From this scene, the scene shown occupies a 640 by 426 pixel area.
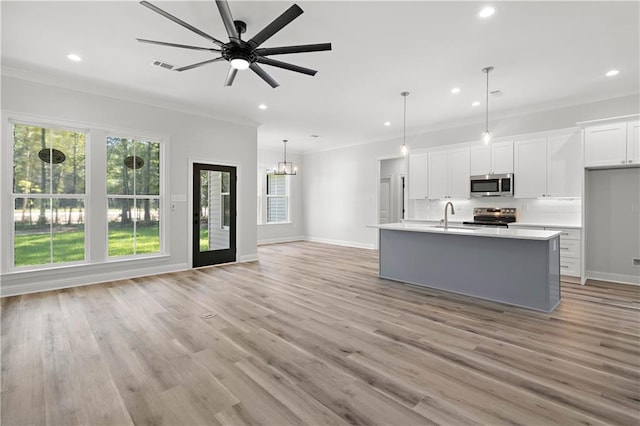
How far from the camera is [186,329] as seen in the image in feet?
10.1

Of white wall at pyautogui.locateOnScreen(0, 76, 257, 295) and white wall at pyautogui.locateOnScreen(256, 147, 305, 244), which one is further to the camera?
white wall at pyautogui.locateOnScreen(256, 147, 305, 244)

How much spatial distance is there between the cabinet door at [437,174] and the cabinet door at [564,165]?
186 cm

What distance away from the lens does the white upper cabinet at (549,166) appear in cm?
523

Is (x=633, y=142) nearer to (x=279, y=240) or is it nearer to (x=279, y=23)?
(x=279, y=23)

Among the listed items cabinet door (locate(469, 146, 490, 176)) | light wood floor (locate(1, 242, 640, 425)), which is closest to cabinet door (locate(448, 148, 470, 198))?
cabinet door (locate(469, 146, 490, 176))

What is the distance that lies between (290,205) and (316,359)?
7967mm

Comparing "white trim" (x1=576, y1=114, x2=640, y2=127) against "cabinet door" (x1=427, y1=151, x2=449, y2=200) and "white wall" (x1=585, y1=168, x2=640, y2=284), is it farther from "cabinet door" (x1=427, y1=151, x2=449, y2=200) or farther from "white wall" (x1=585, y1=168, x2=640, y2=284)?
"cabinet door" (x1=427, y1=151, x2=449, y2=200)

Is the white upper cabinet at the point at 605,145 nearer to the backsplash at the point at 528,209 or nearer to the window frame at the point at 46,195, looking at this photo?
the backsplash at the point at 528,209

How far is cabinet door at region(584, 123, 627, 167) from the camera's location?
4578 millimetres

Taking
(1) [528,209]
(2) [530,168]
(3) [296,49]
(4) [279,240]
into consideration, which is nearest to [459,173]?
(2) [530,168]

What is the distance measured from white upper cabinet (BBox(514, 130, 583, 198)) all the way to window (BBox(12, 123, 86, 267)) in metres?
7.53

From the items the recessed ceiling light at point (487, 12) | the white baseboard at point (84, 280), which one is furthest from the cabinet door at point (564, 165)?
the white baseboard at point (84, 280)

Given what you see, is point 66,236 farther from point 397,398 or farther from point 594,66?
point 594,66

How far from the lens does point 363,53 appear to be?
3.66m
